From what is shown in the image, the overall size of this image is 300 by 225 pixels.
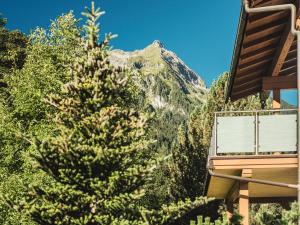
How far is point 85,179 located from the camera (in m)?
13.1

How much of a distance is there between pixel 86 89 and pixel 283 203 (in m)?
7.57

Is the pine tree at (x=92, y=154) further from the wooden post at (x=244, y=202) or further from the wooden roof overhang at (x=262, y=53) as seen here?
the wooden roof overhang at (x=262, y=53)

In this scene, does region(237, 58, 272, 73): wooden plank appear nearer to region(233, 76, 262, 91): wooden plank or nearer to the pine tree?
region(233, 76, 262, 91): wooden plank

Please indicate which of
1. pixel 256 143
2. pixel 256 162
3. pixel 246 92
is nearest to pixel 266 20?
pixel 256 143

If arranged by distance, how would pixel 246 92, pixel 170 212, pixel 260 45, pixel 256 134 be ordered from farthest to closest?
1. pixel 246 92
2. pixel 260 45
3. pixel 170 212
4. pixel 256 134

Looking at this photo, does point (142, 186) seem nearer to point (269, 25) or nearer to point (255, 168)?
point (255, 168)

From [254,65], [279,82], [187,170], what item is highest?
[254,65]

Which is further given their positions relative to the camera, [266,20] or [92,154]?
[266,20]

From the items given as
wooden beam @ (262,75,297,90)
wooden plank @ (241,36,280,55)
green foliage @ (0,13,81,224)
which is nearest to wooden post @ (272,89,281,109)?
wooden beam @ (262,75,297,90)

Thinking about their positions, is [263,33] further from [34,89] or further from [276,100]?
[34,89]

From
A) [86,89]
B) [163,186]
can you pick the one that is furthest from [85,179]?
[163,186]

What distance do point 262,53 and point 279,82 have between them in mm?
1082

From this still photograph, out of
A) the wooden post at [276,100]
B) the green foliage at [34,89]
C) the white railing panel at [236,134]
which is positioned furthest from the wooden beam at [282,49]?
the green foliage at [34,89]

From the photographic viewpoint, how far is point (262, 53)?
16219mm
